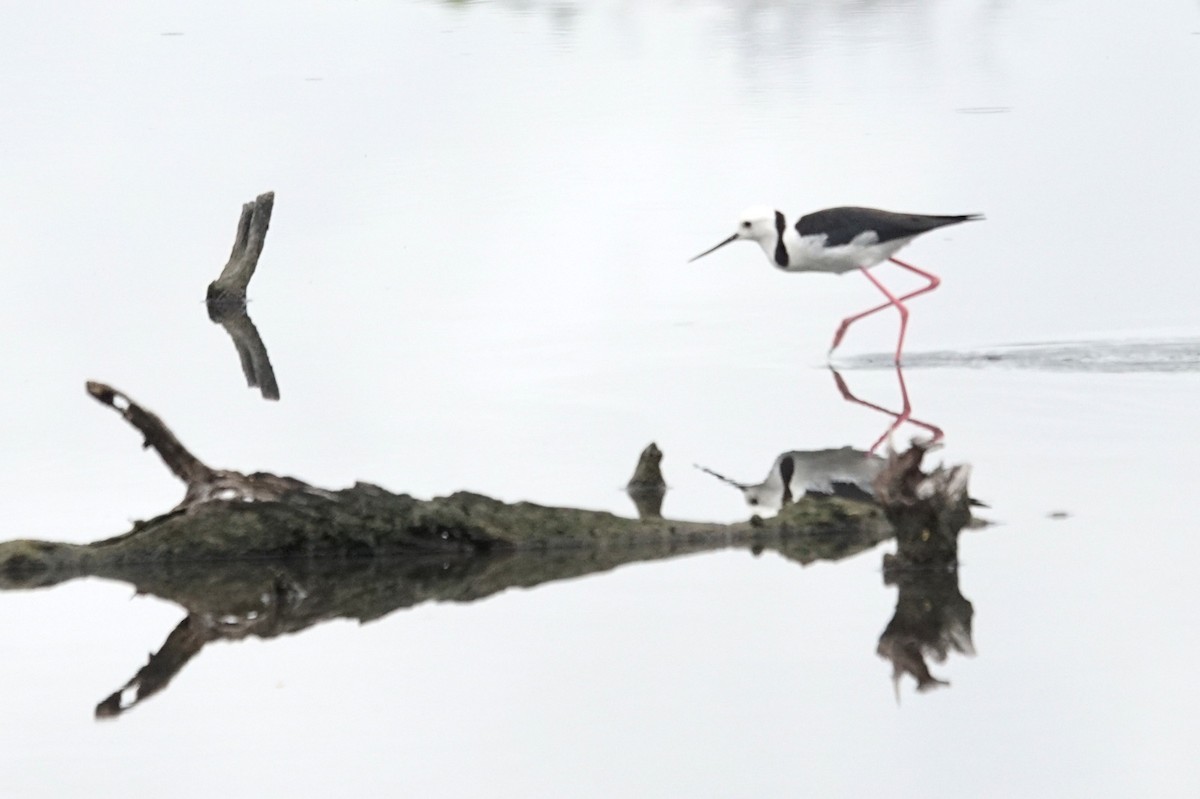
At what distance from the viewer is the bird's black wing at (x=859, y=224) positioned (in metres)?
12.8

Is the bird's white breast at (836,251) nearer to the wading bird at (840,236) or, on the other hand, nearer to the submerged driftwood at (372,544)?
the wading bird at (840,236)

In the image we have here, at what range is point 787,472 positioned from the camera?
31.2 feet

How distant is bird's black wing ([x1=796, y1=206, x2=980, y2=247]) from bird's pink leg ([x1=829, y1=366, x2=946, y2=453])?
3.56ft

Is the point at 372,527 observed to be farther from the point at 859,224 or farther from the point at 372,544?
the point at 859,224

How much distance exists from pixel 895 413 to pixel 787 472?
1541 mm

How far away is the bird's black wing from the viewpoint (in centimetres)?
1283

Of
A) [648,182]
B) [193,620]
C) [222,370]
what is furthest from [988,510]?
[648,182]

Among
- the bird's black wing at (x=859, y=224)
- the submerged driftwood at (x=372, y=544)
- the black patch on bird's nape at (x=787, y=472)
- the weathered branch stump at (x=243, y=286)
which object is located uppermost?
the submerged driftwood at (x=372, y=544)

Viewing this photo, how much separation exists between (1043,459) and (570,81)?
59.0 feet

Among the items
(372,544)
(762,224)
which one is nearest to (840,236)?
(762,224)

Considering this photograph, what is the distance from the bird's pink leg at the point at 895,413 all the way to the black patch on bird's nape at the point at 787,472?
0.48 meters

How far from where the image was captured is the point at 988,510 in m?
8.65

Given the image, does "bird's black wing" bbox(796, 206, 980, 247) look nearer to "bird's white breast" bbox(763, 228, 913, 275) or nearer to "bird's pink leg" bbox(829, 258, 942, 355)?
"bird's white breast" bbox(763, 228, 913, 275)

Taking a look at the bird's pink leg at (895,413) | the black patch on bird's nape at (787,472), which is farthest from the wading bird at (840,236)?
the black patch on bird's nape at (787,472)
